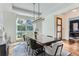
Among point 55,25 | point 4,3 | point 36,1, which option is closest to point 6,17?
point 4,3

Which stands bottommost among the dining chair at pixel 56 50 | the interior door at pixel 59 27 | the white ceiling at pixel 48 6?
the dining chair at pixel 56 50

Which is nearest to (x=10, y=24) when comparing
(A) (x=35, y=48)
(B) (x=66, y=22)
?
(A) (x=35, y=48)

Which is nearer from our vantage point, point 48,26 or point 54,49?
point 54,49

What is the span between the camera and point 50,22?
84.5 inches

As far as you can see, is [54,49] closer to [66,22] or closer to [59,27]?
[59,27]

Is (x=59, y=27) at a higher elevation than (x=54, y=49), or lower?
higher

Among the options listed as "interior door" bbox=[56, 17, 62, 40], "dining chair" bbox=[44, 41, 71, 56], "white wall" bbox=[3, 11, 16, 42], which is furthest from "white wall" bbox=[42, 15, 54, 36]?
"white wall" bbox=[3, 11, 16, 42]

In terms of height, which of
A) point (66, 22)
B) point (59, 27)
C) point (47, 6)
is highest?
point (47, 6)

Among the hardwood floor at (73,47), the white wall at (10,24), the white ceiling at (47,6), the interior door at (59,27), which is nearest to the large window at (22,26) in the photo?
the white wall at (10,24)

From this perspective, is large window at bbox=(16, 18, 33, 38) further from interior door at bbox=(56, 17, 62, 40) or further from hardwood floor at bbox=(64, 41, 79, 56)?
hardwood floor at bbox=(64, 41, 79, 56)

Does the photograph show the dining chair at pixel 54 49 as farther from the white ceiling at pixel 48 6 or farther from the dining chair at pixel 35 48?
the white ceiling at pixel 48 6

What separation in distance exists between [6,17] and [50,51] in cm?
116

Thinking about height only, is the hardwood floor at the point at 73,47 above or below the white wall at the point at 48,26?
below

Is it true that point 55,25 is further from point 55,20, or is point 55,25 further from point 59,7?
point 59,7
